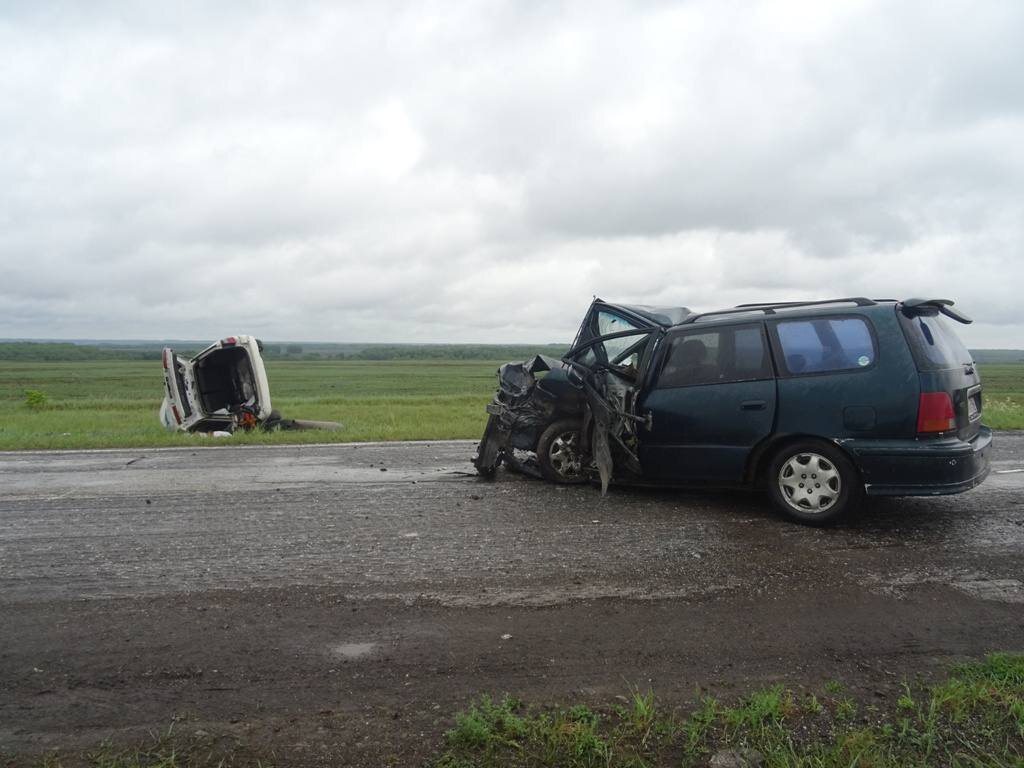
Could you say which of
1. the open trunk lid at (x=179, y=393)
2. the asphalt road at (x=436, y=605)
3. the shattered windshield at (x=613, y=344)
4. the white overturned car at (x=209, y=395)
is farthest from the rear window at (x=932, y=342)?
the open trunk lid at (x=179, y=393)

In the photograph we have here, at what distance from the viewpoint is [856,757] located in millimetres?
2639

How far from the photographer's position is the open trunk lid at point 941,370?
5426 millimetres

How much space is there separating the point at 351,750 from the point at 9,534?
4.39 m

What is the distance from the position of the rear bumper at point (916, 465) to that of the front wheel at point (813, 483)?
112 millimetres

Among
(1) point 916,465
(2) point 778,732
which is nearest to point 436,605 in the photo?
(2) point 778,732

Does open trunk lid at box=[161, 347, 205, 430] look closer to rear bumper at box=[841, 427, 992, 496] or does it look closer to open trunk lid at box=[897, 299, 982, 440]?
rear bumper at box=[841, 427, 992, 496]

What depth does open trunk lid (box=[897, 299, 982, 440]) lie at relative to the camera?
17.8ft

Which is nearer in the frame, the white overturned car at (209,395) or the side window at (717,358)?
the side window at (717,358)

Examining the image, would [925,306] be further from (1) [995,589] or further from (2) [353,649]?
(2) [353,649]

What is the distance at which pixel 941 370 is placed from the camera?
5.52 metres

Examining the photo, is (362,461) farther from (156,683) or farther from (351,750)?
(351,750)

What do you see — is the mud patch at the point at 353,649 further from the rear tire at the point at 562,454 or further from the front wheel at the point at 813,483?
the rear tire at the point at 562,454

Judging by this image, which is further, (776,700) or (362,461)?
(362,461)

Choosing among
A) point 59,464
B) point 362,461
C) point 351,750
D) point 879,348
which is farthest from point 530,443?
point 59,464
